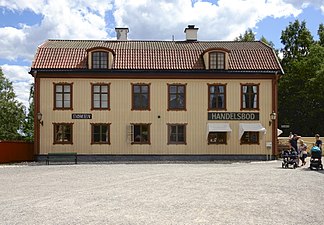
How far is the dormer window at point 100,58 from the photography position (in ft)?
108

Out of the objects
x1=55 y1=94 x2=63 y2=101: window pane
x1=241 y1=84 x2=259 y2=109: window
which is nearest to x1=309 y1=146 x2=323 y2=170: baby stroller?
x1=241 y1=84 x2=259 y2=109: window

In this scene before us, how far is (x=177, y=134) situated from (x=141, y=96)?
3.31m

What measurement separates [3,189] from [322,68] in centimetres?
3888

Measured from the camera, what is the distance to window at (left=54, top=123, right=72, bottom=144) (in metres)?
32.6

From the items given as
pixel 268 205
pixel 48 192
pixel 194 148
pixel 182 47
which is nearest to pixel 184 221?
pixel 268 205

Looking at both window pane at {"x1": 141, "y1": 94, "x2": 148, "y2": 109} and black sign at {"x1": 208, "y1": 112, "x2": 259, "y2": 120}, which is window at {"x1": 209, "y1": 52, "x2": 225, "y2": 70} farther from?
window pane at {"x1": 141, "y1": 94, "x2": 148, "y2": 109}

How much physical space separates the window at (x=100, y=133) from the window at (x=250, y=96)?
28.6 ft

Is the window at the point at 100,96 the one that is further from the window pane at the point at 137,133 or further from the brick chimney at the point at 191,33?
the brick chimney at the point at 191,33

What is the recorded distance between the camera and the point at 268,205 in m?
11.9

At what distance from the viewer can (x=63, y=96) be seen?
107 feet

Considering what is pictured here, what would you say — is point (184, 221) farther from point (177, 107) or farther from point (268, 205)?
point (177, 107)

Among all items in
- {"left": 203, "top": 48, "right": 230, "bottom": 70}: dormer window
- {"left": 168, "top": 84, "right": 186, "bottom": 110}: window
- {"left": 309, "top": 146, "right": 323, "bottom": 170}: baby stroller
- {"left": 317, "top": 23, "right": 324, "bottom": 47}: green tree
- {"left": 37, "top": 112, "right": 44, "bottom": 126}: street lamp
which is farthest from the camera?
{"left": 317, "top": 23, "right": 324, "bottom": 47}: green tree

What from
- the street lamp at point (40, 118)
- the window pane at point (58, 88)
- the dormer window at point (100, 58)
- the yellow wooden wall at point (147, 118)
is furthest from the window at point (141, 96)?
the street lamp at point (40, 118)

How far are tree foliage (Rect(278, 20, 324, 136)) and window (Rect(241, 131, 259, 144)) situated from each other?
713 inches
